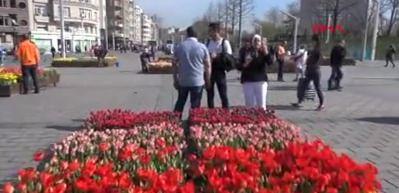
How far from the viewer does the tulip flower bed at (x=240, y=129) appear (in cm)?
469

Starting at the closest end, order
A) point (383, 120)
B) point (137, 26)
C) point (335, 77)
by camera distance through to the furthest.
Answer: point (383, 120) < point (335, 77) < point (137, 26)

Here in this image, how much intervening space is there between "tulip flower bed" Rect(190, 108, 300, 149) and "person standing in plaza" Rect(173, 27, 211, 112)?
4.17ft

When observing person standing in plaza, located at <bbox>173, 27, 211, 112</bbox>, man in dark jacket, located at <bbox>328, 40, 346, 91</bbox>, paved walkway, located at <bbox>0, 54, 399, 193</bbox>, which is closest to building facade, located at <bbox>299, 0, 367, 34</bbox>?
man in dark jacket, located at <bbox>328, 40, 346, 91</bbox>

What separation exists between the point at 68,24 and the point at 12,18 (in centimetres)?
1426

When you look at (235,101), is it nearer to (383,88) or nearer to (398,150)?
(398,150)

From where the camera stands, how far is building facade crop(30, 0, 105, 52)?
95062 millimetres

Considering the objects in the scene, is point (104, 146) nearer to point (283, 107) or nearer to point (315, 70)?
point (315, 70)

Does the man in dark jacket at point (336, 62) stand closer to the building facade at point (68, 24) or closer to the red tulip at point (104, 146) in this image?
the red tulip at point (104, 146)

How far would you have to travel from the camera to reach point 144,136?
16.6 feet

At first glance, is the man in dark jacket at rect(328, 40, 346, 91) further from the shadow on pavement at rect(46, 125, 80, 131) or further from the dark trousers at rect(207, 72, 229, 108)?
the shadow on pavement at rect(46, 125, 80, 131)

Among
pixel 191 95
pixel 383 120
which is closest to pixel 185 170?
pixel 191 95

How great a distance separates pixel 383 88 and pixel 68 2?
307 feet

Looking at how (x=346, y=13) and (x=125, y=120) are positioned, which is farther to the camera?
(x=346, y=13)

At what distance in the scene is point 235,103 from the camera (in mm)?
12586
